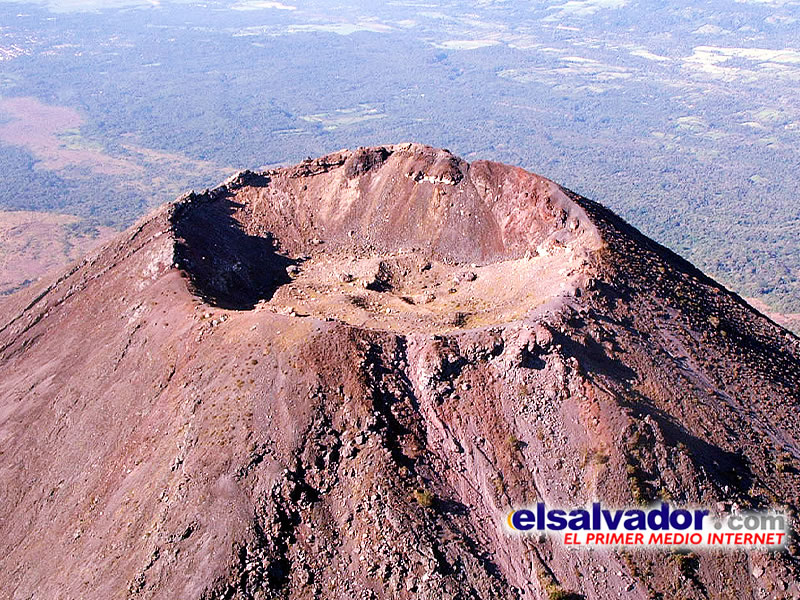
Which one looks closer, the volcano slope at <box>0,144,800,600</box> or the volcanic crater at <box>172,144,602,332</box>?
the volcano slope at <box>0,144,800,600</box>

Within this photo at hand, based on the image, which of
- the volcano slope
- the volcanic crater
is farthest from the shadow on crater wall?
the volcano slope

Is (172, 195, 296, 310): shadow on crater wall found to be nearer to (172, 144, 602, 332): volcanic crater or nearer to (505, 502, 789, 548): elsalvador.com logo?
(172, 144, 602, 332): volcanic crater

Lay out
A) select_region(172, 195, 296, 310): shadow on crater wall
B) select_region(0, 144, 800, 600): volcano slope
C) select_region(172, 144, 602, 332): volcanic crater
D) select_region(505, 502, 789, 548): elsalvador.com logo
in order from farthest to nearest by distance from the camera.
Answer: select_region(172, 195, 296, 310): shadow on crater wall, select_region(172, 144, 602, 332): volcanic crater, select_region(505, 502, 789, 548): elsalvador.com logo, select_region(0, 144, 800, 600): volcano slope

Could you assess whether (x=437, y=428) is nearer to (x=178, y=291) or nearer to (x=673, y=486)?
(x=673, y=486)

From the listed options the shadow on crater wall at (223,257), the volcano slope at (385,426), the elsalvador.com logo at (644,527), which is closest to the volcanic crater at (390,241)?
the shadow on crater wall at (223,257)

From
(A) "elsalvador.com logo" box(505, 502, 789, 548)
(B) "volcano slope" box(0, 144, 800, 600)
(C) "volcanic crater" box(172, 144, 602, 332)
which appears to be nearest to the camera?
(B) "volcano slope" box(0, 144, 800, 600)

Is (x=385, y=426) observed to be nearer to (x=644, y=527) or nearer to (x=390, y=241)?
(x=644, y=527)

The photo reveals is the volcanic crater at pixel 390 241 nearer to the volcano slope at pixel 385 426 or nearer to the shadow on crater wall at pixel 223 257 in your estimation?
the shadow on crater wall at pixel 223 257
